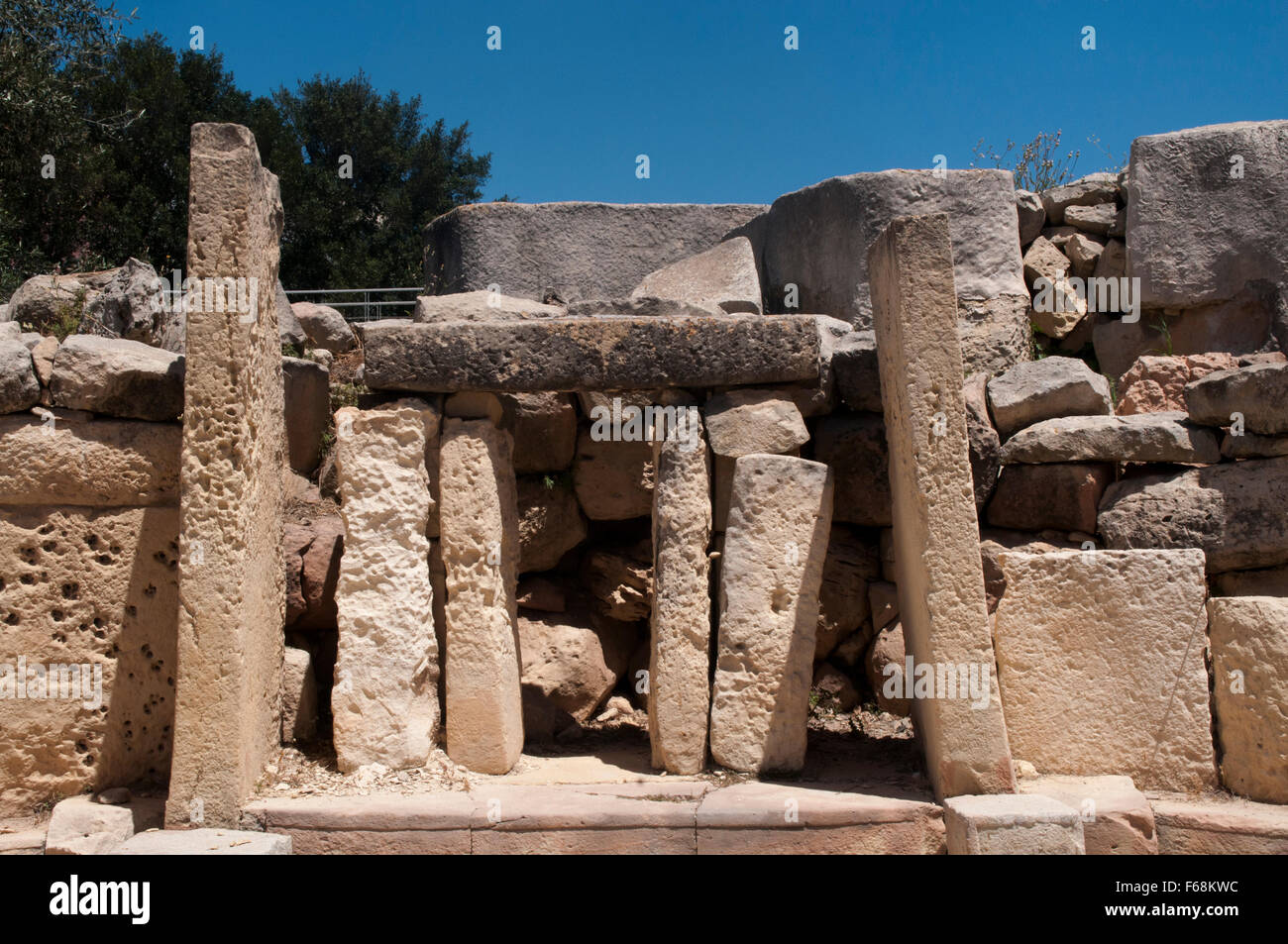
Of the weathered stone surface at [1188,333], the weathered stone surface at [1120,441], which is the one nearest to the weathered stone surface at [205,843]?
the weathered stone surface at [1120,441]

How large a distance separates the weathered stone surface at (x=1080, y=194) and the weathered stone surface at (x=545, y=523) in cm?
371

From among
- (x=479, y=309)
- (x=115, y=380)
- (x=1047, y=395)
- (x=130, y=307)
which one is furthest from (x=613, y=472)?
(x=130, y=307)

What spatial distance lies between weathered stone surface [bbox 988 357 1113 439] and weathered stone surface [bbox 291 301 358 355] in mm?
4570

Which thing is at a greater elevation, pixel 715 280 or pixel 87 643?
pixel 715 280

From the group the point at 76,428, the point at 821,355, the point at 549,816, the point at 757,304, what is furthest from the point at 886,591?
the point at 76,428

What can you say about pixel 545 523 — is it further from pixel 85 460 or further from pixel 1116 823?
pixel 1116 823

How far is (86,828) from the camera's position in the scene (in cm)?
451

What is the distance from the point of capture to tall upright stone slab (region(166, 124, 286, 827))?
455 cm

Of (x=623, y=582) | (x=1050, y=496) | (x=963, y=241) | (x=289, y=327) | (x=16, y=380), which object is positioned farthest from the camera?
(x=289, y=327)

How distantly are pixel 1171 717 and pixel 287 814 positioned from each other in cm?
376

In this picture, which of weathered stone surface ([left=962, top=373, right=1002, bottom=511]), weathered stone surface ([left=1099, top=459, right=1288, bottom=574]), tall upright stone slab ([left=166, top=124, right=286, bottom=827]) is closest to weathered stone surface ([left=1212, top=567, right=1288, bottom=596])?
weathered stone surface ([left=1099, top=459, right=1288, bottom=574])

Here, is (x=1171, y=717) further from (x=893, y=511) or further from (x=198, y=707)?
(x=198, y=707)

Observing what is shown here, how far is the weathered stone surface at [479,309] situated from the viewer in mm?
5469

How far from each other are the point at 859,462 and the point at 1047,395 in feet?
3.21
